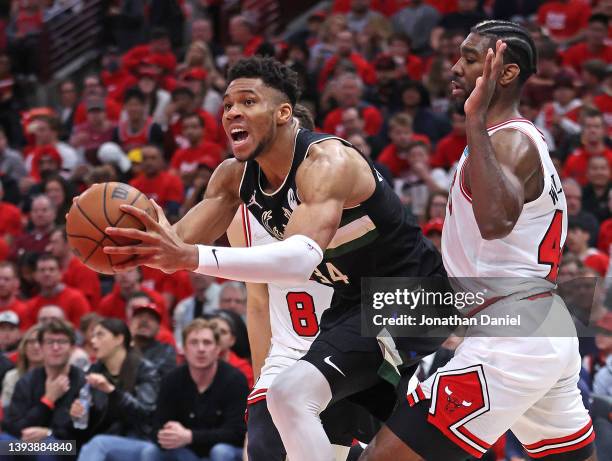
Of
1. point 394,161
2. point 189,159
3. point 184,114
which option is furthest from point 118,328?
point 184,114

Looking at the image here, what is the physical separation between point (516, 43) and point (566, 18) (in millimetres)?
9634

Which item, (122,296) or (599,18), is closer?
(122,296)

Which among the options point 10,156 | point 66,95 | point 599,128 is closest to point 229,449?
point 599,128

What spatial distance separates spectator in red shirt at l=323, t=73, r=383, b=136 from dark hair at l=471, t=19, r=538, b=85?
23.2 feet

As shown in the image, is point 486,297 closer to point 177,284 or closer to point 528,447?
point 528,447

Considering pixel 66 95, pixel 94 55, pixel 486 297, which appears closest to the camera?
pixel 486 297

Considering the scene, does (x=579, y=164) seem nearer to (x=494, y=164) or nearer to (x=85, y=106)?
(x=494, y=164)

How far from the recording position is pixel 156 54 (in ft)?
48.1

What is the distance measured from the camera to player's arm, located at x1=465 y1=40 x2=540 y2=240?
158 inches

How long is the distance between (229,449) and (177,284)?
2.93m

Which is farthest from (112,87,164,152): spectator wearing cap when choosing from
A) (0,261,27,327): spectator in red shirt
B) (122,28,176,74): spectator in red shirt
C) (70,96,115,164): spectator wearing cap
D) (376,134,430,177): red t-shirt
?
(0,261,27,327): spectator in red shirt

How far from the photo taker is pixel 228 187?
5.16 meters

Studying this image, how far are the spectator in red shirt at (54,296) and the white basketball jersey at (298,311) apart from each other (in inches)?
177

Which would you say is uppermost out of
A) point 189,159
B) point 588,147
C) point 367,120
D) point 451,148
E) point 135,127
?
point 135,127
